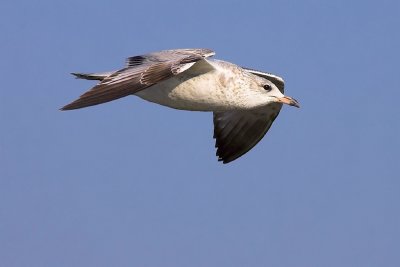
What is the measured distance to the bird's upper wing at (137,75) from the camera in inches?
547

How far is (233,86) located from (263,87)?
793 millimetres

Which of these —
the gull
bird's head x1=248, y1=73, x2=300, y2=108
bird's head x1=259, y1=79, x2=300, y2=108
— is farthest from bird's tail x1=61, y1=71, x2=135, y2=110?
bird's head x1=259, y1=79, x2=300, y2=108

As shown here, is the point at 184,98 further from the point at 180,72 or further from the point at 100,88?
the point at 100,88

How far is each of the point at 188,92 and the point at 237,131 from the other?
4067 millimetres

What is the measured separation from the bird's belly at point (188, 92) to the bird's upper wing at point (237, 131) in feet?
11.8

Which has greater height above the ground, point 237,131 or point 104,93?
point 104,93

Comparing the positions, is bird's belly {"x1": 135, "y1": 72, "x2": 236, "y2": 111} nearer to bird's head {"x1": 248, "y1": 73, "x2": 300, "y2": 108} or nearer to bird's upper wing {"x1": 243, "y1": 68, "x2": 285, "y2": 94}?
bird's head {"x1": 248, "y1": 73, "x2": 300, "y2": 108}

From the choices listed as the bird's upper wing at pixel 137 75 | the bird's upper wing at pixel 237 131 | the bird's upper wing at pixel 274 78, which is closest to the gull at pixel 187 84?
the bird's upper wing at pixel 137 75

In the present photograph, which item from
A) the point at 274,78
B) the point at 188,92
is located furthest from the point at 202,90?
the point at 274,78

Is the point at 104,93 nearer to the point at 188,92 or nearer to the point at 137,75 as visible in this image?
the point at 137,75

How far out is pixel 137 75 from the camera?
15.0 meters

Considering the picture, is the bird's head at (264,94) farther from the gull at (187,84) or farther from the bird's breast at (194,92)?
the bird's breast at (194,92)

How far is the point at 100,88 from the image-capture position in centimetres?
1438

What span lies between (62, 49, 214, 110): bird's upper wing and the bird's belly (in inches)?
16.2
